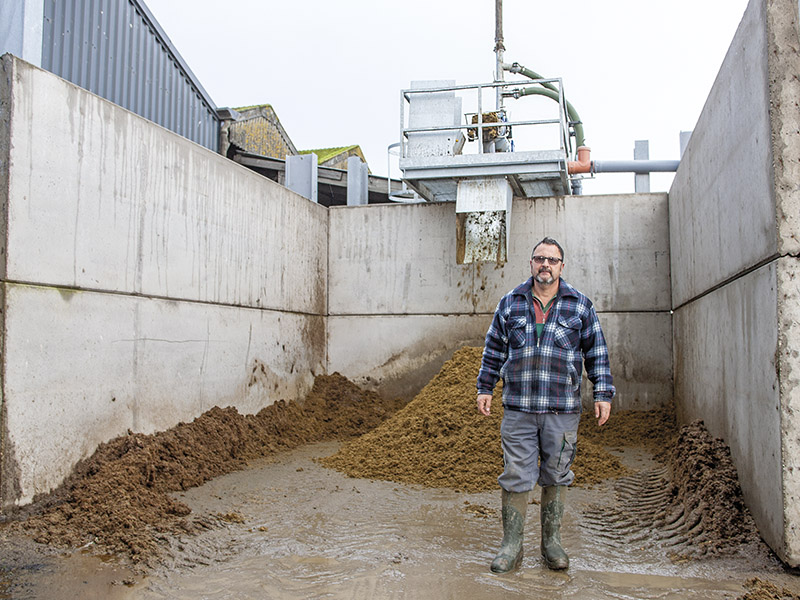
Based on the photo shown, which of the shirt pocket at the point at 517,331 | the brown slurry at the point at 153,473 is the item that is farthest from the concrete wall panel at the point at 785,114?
the brown slurry at the point at 153,473

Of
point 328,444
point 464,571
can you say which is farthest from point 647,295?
point 464,571

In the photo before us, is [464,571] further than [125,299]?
No

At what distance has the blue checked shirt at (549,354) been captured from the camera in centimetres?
365

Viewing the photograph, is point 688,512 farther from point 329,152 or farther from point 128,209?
point 329,152

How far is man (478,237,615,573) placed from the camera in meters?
3.63

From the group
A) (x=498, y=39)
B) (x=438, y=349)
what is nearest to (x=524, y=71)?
(x=498, y=39)

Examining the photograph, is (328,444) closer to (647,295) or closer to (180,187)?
(180,187)

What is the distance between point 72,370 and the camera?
15.6 feet

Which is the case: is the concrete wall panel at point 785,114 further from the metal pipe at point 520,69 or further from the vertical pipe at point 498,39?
the metal pipe at point 520,69

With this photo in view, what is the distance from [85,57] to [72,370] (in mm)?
4809

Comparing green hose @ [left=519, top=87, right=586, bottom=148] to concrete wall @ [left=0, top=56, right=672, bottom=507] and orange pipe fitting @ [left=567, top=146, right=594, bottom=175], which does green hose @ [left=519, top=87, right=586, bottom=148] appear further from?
concrete wall @ [left=0, top=56, right=672, bottom=507]

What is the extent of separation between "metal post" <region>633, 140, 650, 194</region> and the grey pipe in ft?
0.35

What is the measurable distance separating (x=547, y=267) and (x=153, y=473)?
341 centimetres

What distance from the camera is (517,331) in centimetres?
377
